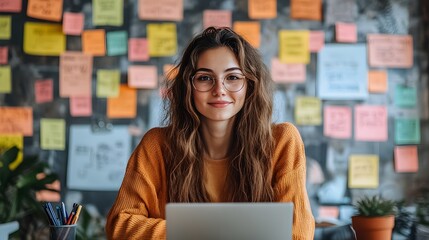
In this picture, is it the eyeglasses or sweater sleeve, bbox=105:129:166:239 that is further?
the eyeglasses

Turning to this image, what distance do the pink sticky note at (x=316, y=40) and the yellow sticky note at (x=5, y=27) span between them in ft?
4.59

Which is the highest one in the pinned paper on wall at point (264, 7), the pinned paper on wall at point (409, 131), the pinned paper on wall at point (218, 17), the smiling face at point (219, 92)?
the pinned paper on wall at point (264, 7)

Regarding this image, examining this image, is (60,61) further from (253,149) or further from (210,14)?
(253,149)

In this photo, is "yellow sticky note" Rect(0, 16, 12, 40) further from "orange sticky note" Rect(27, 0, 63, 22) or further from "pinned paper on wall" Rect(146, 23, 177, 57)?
"pinned paper on wall" Rect(146, 23, 177, 57)

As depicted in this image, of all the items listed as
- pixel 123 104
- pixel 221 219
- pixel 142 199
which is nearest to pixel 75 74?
pixel 123 104

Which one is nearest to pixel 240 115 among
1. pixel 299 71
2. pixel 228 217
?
pixel 228 217

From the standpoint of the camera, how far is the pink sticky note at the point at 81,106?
8.75ft

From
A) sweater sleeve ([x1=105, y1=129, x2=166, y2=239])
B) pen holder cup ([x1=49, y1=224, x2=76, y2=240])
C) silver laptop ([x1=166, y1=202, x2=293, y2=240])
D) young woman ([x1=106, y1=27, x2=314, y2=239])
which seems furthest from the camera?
young woman ([x1=106, y1=27, x2=314, y2=239])

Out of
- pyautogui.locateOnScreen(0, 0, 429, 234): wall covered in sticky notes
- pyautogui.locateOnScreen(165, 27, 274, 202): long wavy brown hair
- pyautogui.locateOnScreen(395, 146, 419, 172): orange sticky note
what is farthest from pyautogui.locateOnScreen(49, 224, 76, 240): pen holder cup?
pyautogui.locateOnScreen(395, 146, 419, 172): orange sticky note

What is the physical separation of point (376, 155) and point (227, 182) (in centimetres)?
116

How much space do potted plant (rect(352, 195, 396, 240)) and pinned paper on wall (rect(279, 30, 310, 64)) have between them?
3.76ft

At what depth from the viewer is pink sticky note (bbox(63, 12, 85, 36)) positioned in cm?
267

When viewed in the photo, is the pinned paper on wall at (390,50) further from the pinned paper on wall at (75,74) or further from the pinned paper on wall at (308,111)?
the pinned paper on wall at (75,74)

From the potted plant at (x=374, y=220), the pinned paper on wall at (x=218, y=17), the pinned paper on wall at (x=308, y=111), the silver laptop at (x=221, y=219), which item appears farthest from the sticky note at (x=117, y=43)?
the silver laptop at (x=221, y=219)
